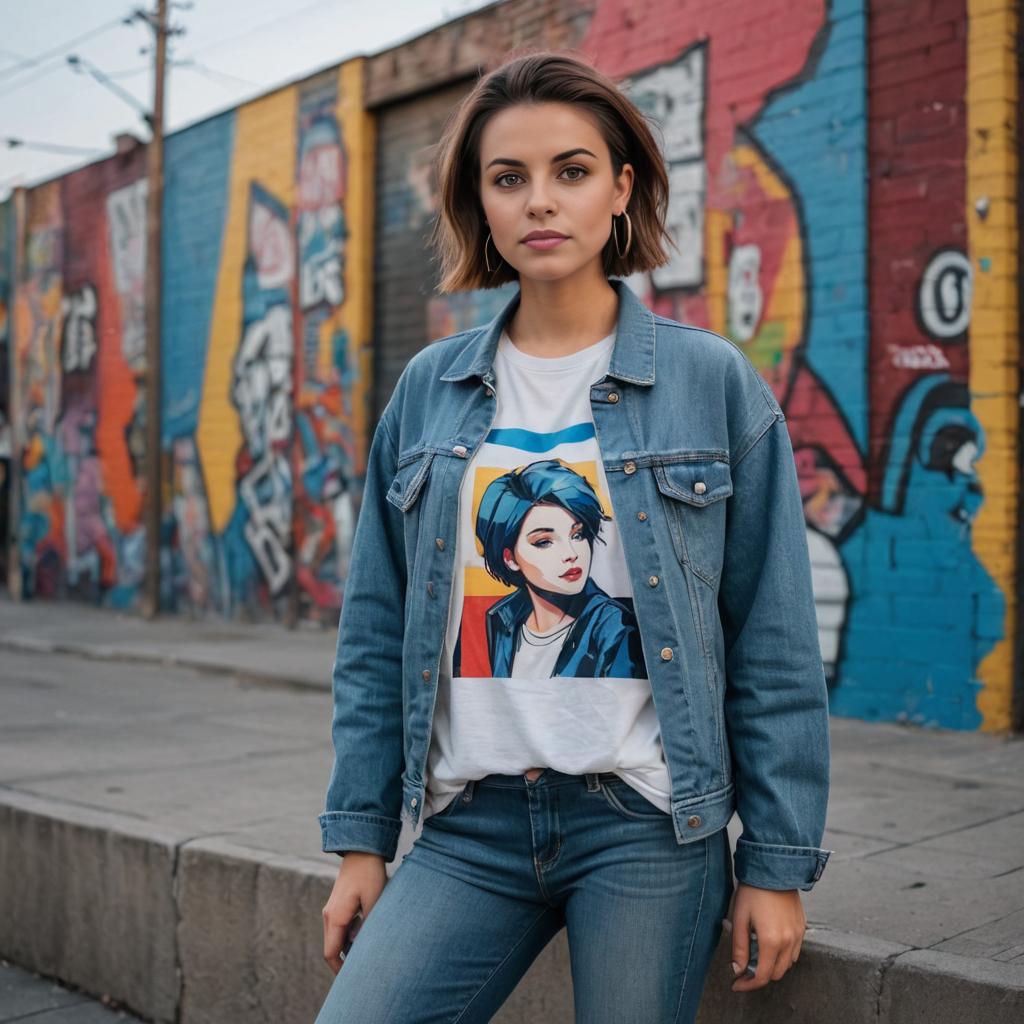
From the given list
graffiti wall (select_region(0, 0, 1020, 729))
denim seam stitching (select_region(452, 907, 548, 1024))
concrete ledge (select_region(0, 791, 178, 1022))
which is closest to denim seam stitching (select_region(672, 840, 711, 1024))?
denim seam stitching (select_region(452, 907, 548, 1024))

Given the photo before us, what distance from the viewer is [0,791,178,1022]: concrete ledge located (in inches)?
160

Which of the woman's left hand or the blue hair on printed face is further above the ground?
the blue hair on printed face

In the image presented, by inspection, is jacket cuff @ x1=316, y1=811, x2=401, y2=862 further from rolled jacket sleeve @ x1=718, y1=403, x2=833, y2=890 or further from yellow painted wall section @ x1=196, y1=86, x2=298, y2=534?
yellow painted wall section @ x1=196, y1=86, x2=298, y2=534

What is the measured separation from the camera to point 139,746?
6.69m

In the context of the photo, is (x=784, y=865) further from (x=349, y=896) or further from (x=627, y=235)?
(x=627, y=235)

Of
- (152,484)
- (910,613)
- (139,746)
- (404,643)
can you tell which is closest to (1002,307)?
(910,613)

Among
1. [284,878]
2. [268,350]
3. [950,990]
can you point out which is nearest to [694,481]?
[950,990]

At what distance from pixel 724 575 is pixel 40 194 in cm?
1728

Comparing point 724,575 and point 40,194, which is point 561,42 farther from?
point 40,194

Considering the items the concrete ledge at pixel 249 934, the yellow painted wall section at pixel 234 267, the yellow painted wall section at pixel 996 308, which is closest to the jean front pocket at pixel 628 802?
the concrete ledge at pixel 249 934

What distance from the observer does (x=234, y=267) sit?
46.1 ft

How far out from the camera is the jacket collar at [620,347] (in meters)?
2.14

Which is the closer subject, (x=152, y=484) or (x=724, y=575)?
(x=724, y=575)

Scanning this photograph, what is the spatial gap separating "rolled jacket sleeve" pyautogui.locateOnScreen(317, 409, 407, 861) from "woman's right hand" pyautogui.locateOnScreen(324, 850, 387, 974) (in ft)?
0.08
